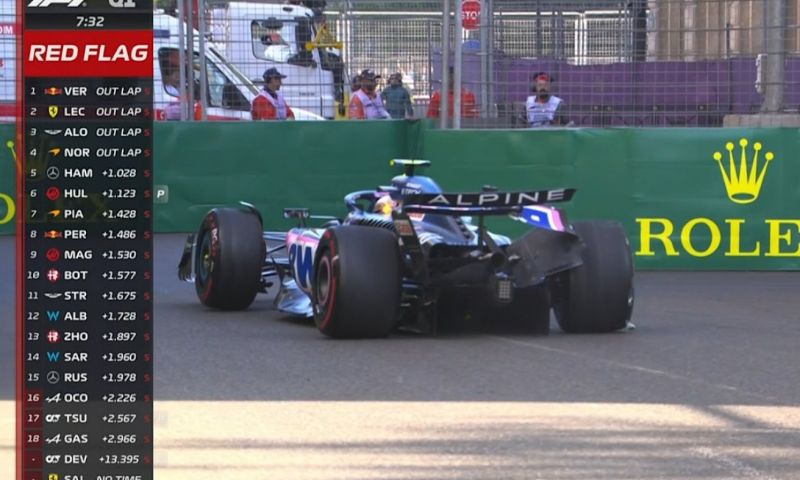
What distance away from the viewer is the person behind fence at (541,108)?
45.2ft

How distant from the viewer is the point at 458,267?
882cm

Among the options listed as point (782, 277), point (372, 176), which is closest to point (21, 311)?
point (782, 277)

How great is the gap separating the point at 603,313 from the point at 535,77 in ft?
16.7

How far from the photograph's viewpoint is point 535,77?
542 inches

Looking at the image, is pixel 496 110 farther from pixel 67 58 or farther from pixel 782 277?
pixel 67 58

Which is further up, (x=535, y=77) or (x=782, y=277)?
(x=535, y=77)

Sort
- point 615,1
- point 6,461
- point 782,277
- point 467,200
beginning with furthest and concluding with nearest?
1. point 615,1
2. point 782,277
3. point 467,200
4. point 6,461

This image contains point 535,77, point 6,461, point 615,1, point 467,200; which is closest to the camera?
point 6,461

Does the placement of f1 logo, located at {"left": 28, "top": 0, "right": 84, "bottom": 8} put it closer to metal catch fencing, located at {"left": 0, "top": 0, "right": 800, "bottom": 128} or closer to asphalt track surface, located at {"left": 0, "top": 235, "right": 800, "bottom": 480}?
asphalt track surface, located at {"left": 0, "top": 235, "right": 800, "bottom": 480}

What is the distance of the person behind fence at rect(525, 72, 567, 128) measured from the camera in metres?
13.8

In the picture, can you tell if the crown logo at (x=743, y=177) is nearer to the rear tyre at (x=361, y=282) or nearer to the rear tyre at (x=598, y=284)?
the rear tyre at (x=598, y=284)

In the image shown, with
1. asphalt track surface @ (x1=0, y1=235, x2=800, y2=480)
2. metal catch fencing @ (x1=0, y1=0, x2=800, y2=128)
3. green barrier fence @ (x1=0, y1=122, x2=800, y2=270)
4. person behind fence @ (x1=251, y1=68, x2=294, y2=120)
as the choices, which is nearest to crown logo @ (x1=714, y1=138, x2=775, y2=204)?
green barrier fence @ (x1=0, y1=122, x2=800, y2=270)

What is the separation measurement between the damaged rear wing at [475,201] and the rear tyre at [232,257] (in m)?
1.82

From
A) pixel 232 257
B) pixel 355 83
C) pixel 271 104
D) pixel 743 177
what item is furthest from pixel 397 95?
pixel 232 257
